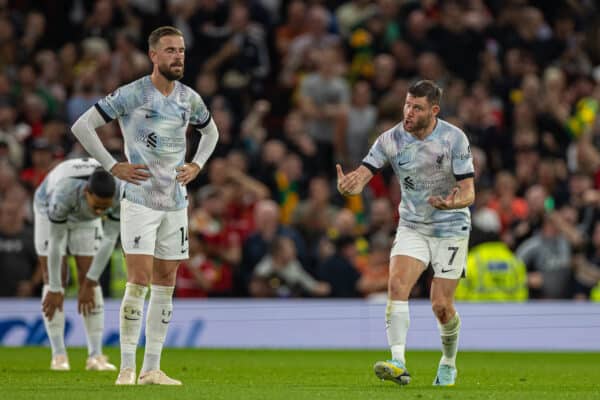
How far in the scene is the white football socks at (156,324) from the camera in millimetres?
11023

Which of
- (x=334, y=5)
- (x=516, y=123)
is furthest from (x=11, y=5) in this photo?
(x=516, y=123)

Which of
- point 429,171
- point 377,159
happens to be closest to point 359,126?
point 377,159

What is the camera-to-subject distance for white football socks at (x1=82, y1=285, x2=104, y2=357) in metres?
13.9

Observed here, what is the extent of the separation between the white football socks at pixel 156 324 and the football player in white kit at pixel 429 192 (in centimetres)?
177

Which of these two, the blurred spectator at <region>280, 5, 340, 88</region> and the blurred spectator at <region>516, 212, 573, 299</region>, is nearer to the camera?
the blurred spectator at <region>516, 212, 573, 299</region>

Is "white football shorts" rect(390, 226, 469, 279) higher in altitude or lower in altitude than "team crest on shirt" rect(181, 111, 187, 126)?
lower

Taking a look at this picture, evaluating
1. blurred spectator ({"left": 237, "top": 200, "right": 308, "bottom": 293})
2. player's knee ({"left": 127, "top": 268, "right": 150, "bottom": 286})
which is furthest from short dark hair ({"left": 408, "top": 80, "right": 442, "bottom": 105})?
blurred spectator ({"left": 237, "top": 200, "right": 308, "bottom": 293})

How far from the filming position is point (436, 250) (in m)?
11.4

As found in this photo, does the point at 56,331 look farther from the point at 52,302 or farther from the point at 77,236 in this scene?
the point at 77,236

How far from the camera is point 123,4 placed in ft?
75.1

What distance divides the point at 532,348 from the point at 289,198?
467 centimetres

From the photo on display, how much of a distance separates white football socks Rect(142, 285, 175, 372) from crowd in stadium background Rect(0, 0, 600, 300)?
6.88 meters

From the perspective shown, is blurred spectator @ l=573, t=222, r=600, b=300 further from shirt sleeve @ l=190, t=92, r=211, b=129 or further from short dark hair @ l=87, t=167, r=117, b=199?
shirt sleeve @ l=190, t=92, r=211, b=129

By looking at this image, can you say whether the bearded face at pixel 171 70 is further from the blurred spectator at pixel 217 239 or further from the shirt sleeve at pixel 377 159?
the blurred spectator at pixel 217 239
